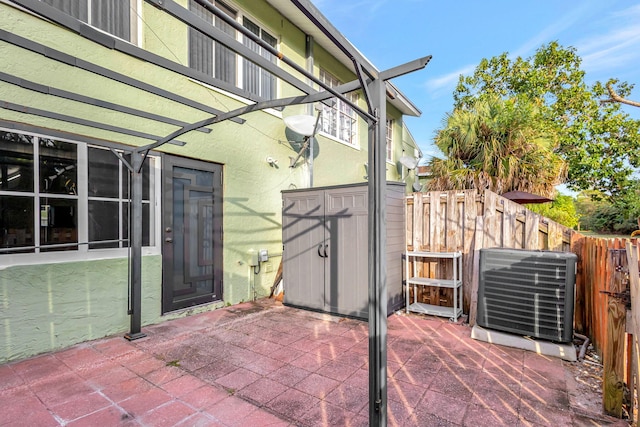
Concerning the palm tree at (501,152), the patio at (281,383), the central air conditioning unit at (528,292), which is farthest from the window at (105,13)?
the palm tree at (501,152)

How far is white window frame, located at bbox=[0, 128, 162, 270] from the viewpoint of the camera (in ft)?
10.2

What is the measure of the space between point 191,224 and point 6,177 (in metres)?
1.99

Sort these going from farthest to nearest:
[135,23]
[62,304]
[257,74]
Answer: [257,74]
[135,23]
[62,304]

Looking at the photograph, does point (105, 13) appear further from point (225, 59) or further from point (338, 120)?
point (338, 120)

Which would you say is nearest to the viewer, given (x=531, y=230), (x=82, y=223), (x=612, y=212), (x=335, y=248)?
(x=82, y=223)

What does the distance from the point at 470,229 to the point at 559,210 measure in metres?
9.22

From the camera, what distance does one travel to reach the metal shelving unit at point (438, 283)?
13.9 ft

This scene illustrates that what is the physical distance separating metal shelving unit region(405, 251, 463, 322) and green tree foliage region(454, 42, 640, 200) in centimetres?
1241

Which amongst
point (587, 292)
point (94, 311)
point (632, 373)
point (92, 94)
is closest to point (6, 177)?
point (92, 94)

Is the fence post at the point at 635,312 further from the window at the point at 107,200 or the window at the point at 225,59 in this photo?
the window at the point at 107,200

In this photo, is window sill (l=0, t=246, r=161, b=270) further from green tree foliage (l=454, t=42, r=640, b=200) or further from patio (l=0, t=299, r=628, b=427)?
green tree foliage (l=454, t=42, r=640, b=200)

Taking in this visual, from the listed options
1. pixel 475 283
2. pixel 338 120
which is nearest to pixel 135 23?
pixel 338 120

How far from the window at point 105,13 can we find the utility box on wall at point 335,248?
2958 millimetres

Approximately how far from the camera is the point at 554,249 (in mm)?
3916
